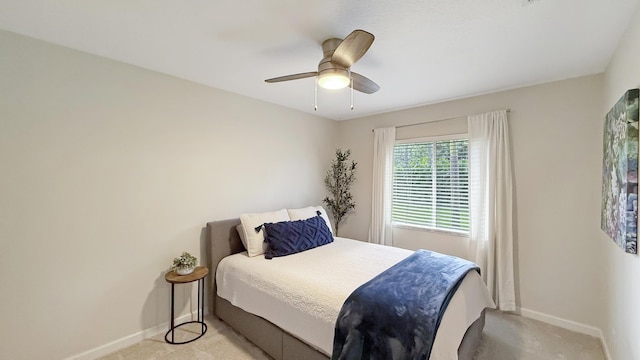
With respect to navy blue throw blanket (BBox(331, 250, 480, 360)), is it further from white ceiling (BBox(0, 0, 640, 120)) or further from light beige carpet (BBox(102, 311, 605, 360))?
white ceiling (BBox(0, 0, 640, 120))

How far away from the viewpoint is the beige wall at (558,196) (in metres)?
2.49

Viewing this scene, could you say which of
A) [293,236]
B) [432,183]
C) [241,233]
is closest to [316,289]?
[293,236]

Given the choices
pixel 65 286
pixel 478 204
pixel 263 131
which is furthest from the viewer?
pixel 263 131

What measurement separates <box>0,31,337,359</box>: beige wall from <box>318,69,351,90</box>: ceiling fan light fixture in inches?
60.5

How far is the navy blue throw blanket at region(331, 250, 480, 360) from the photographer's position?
1.43 m

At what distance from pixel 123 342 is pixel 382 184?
339 cm

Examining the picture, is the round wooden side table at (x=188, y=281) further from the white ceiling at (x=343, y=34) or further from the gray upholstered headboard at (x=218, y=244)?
the white ceiling at (x=343, y=34)

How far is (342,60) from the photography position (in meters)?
1.77

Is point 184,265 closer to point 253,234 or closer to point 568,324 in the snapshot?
point 253,234

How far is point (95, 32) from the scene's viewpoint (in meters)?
1.85

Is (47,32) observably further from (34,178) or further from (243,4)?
(243,4)

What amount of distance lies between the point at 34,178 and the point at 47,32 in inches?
41.0

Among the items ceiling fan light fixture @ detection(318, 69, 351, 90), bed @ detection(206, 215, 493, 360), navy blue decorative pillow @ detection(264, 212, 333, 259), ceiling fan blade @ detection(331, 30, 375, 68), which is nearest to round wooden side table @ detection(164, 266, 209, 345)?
bed @ detection(206, 215, 493, 360)

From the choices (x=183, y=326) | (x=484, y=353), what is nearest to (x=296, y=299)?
(x=183, y=326)
